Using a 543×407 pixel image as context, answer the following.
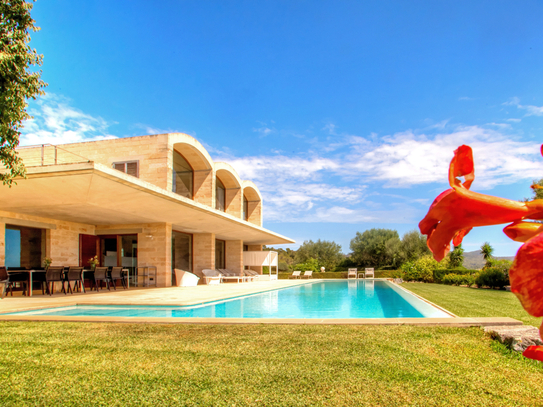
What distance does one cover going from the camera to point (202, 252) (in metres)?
20.8

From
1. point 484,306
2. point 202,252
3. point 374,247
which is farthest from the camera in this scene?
point 374,247

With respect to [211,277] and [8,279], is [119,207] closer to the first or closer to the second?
[8,279]

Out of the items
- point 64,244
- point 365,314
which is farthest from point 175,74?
point 365,314

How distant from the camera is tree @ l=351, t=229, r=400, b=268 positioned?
3859cm

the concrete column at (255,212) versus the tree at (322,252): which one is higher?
the concrete column at (255,212)

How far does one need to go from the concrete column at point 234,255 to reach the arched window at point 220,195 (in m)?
3.42

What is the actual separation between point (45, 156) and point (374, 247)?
35.1 m

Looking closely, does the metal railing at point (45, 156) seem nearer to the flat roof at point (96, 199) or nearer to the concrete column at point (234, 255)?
the flat roof at point (96, 199)

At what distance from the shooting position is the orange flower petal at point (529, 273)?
271mm

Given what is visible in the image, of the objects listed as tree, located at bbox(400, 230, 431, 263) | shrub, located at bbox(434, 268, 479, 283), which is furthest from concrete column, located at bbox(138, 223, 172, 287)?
tree, located at bbox(400, 230, 431, 263)

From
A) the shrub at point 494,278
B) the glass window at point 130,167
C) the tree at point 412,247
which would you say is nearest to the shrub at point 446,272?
the shrub at point 494,278

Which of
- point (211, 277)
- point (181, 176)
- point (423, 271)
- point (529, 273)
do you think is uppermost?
point (181, 176)

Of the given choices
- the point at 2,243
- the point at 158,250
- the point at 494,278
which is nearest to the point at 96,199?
the point at 2,243

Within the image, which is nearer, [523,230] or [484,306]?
[523,230]
